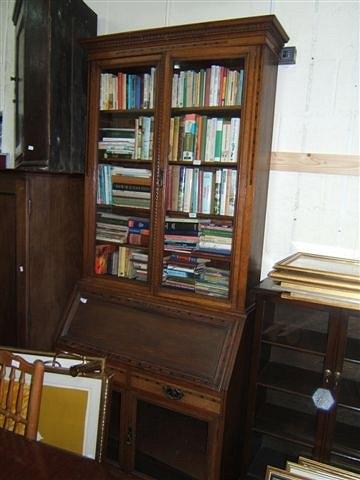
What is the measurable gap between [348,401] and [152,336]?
0.96m

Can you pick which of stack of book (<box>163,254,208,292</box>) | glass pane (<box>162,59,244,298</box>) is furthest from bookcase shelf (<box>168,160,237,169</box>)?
stack of book (<box>163,254,208,292</box>)

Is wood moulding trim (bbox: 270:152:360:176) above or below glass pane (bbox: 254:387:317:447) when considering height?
above

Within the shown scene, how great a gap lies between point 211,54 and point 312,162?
29.3 inches

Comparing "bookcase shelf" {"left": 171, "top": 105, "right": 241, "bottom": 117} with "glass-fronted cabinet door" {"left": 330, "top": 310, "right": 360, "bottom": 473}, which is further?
"bookcase shelf" {"left": 171, "top": 105, "right": 241, "bottom": 117}

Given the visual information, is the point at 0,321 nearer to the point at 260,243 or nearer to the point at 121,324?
the point at 121,324

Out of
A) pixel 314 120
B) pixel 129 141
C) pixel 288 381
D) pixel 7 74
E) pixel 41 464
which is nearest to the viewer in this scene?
pixel 41 464

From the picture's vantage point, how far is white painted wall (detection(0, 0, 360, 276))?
198 centimetres

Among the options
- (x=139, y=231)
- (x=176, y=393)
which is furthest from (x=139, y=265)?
(x=176, y=393)

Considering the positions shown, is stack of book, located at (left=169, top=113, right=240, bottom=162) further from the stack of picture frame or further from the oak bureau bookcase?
the stack of picture frame

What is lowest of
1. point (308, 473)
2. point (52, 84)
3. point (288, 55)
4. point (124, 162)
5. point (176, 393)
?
point (308, 473)

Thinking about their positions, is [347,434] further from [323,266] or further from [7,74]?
[7,74]

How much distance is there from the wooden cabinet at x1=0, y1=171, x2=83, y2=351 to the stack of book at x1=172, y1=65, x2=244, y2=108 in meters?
0.80

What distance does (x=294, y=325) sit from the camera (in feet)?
6.74

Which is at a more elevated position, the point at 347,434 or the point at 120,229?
the point at 120,229
